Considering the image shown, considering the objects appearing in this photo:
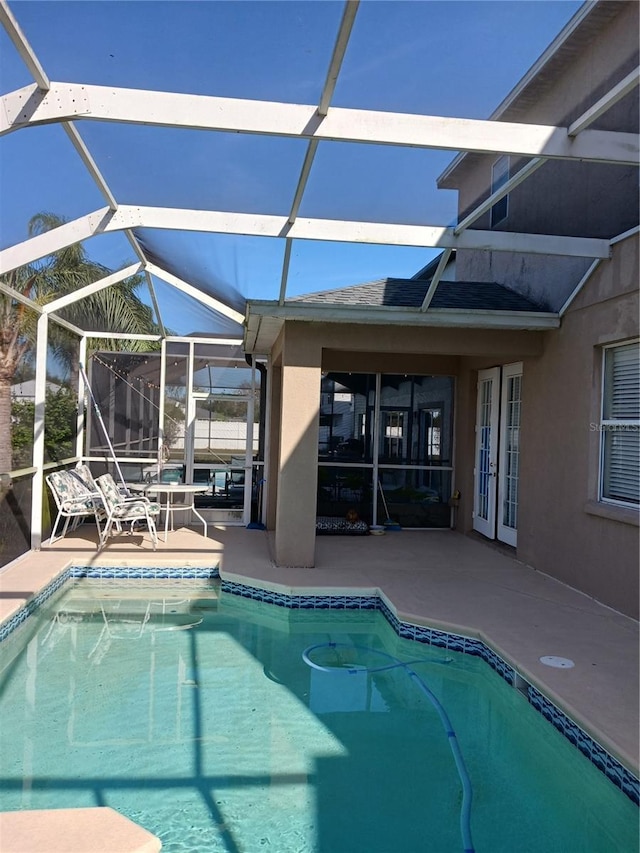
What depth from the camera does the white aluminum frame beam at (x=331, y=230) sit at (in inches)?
216

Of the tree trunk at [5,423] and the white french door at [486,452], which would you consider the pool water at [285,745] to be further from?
the white french door at [486,452]

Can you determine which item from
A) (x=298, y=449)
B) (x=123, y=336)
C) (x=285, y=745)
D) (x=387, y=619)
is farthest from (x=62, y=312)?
(x=285, y=745)

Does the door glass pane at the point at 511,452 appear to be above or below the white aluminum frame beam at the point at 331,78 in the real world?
below

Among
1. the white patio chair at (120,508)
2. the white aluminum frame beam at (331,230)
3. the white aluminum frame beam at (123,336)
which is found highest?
the white aluminum frame beam at (331,230)

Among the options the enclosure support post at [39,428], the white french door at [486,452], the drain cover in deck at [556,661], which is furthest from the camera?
the white french door at [486,452]

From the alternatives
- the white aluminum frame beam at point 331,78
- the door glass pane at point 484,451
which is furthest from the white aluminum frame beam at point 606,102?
the door glass pane at point 484,451

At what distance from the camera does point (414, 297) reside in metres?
7.05

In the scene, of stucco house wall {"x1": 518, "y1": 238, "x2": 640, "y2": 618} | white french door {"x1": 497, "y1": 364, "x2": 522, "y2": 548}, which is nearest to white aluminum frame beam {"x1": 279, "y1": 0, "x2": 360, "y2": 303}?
stucco house wall {"x1": 518, "y1": 238, "x2": 640, "y2": 618}

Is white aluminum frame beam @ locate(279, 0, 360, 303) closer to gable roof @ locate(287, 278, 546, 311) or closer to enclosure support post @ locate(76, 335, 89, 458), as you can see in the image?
gable roof @ locate(287, 278, 546, 311)

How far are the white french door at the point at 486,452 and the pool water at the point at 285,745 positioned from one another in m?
3.63

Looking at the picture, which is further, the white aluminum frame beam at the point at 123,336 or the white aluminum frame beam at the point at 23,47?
the white aluminum frame beam at the point at 123,336

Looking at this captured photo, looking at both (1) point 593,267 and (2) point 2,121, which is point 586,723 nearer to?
(1) point 593,267

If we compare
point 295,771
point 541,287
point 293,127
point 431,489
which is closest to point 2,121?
point 293,127

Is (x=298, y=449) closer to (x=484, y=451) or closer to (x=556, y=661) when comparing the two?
(x=484, y=451)
